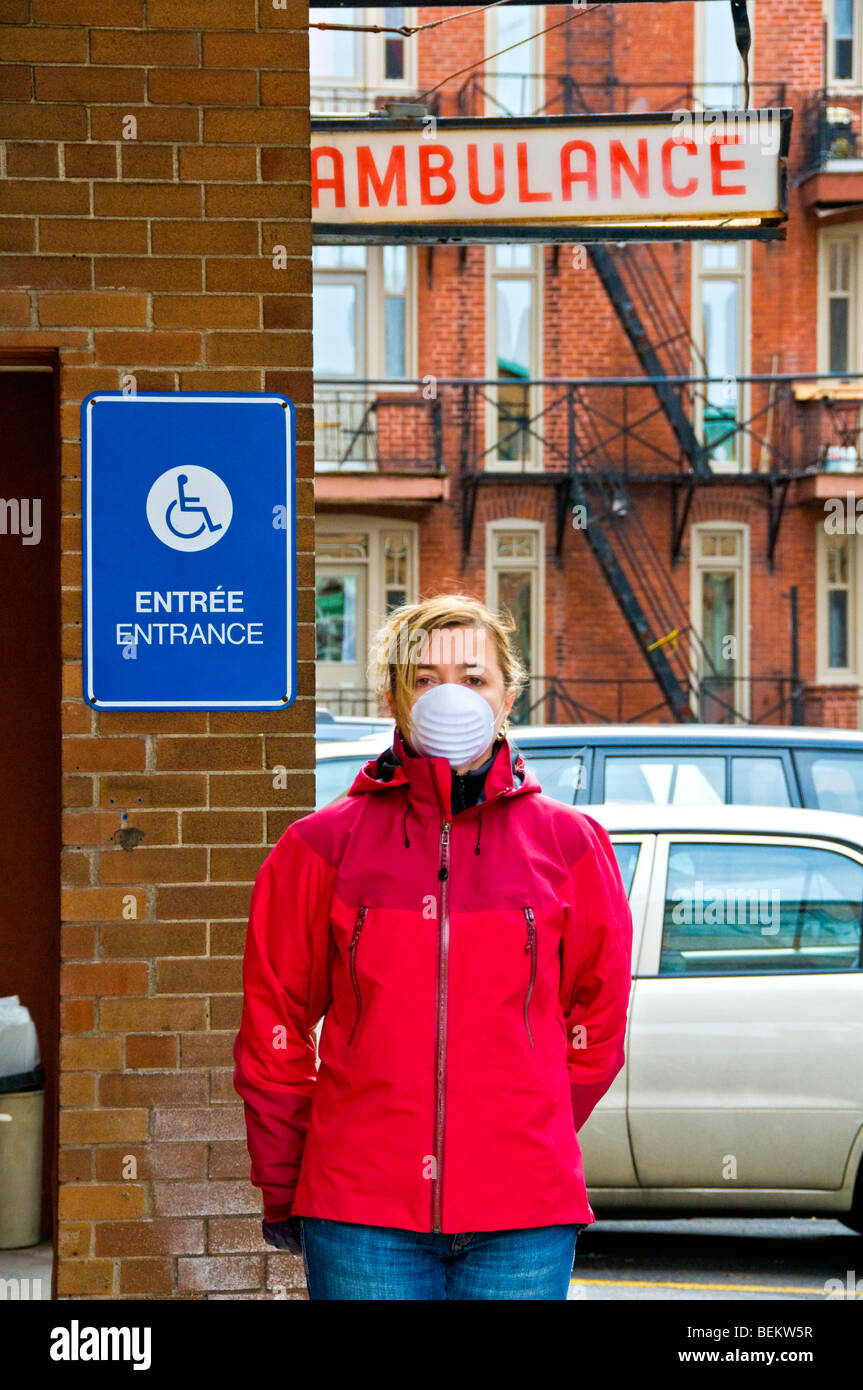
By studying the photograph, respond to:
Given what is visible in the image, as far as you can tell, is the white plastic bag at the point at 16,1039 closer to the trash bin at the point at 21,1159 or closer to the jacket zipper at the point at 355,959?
the trash bin at the point at 21,1159

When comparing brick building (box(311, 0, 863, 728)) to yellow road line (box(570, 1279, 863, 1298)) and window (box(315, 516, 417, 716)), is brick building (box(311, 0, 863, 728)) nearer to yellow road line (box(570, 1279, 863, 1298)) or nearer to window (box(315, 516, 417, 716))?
window (box(315, 516, 417, 716))

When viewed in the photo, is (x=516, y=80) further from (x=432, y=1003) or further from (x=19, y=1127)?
(x=432, y=1003)

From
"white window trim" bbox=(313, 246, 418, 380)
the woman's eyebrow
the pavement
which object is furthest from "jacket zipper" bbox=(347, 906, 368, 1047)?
"white window trim" bbox=(313, 246, 418, 380)

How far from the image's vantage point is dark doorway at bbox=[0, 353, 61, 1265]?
450 cm

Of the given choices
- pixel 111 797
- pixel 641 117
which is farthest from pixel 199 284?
pixel 641 117

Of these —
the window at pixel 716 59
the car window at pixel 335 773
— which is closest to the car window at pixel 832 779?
the car window at pixel 335 773

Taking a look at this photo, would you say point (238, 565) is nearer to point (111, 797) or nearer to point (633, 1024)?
point (111, 797)

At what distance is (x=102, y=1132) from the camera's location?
388 cm

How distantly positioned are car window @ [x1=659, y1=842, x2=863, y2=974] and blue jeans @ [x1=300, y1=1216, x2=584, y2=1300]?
355cm

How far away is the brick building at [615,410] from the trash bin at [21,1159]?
51.5 feet

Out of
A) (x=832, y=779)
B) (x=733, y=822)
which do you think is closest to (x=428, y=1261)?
(x=733, y=822)

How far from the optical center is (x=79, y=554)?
3904mm

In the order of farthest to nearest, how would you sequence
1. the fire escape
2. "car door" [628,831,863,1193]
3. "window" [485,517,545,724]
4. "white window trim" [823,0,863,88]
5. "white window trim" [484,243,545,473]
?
"white window trim" [823,0,863,88]
"window" [485,517,545,724]
"white window trim" [484,243,545,473]
the fire escape
"car door" [628,831,863,1193]

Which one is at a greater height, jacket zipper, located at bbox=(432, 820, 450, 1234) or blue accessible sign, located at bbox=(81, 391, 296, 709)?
blue accessible sign, located at bbox=(81, 391, 296, 709)
